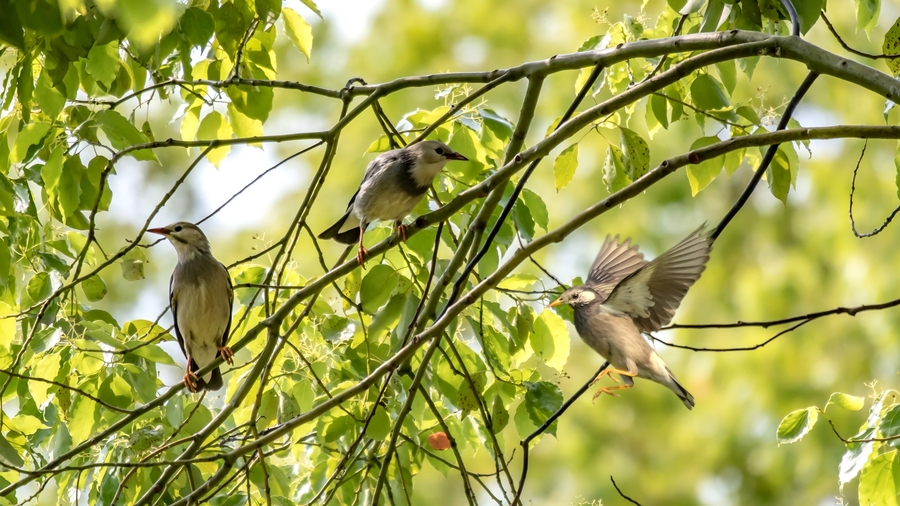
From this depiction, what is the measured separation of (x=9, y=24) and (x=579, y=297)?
9.04ft

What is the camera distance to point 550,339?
352cm

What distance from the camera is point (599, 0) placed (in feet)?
34.4

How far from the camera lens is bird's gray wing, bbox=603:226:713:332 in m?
3.66

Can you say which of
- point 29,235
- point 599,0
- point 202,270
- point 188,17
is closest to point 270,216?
point 599,0

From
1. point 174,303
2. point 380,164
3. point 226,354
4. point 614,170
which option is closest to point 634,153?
point 614,170

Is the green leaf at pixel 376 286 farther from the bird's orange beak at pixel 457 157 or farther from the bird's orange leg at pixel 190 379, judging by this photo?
the bird's orange leg at pixel 190 379

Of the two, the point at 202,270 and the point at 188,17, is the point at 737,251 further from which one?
the point at 188,17

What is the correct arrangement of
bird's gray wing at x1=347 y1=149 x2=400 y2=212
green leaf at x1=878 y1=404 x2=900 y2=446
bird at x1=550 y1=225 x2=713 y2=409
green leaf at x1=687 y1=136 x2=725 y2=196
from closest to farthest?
green leaf at x1=878 y1=404 x2=900 y2=446, green leaf at x1=687 y1=136 x2=725 y2=196, bird at x1=550 y1=225 x2=713 y2=409, bird's gray wing at x1=347 y1=149 x2=400 y2=212

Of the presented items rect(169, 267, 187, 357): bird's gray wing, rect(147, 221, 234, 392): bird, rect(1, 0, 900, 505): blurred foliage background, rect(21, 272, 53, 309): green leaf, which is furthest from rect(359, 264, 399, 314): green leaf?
rect(1, 0, 900, 505): blurred foliage background

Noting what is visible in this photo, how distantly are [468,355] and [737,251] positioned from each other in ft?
25.7

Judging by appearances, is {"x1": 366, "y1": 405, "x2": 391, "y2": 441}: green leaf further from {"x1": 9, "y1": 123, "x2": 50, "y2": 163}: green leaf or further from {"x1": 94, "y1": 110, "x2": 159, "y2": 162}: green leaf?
{"x1": 9, "y1": 123, "x2": 50, "y2": 163}: green leaf

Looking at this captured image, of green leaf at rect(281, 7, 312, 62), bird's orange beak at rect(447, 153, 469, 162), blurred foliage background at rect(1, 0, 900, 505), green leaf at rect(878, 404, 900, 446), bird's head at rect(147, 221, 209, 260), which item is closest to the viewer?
green leaf at rect(878, 404, 900, 446)

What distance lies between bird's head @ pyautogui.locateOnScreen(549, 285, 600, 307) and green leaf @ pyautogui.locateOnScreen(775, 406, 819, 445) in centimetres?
120

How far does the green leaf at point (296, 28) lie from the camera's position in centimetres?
332
